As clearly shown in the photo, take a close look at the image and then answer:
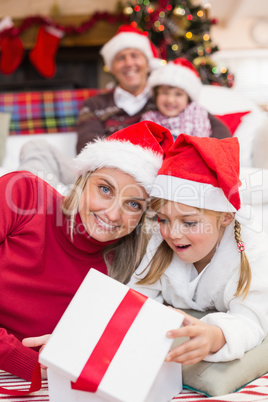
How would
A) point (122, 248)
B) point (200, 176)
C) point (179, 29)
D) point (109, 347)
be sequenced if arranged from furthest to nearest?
point (179, 29) → point (122, 248) → point (200, 176) → point (109, 347)

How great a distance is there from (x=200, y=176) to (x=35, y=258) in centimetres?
50

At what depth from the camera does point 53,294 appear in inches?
47.0

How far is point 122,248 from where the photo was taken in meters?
1.29

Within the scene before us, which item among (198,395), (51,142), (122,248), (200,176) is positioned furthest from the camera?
(51,142)

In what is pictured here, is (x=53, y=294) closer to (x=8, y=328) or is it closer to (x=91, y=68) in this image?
(x=8, y=328)

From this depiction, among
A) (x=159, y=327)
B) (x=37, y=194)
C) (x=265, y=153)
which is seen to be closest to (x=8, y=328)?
(x=37, y=194)

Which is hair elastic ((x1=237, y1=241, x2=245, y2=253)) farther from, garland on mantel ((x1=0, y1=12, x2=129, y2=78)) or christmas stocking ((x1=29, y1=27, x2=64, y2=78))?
christmas stocking ((x1=29, y1=27, x2=64, y2=78))

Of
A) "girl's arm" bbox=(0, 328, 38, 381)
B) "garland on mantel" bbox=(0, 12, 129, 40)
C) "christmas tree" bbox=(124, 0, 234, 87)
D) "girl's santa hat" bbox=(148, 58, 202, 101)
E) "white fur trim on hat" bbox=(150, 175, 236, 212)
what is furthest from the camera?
"garland on mantel" bbox=(0, 12, 129, 40)

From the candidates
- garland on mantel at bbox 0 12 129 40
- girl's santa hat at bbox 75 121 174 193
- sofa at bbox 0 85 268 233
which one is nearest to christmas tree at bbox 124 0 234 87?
garland on mantel at bbox 0 12 129 40

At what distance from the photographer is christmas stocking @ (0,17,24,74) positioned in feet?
14.8

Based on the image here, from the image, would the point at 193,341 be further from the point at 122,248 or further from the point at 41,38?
the point at 41,38

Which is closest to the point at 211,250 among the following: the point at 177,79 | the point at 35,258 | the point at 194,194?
the point at 194,194

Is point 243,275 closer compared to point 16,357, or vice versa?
point 16,357

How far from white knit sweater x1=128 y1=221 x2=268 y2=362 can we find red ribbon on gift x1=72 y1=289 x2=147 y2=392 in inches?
9.4
